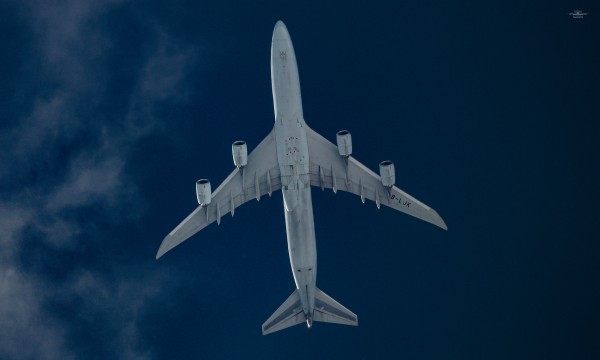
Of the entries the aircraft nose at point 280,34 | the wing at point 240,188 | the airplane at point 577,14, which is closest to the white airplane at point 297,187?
the wing at point 240,188

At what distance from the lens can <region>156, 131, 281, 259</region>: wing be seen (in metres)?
73.2

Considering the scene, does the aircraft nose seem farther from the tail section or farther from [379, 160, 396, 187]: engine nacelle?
the tail section

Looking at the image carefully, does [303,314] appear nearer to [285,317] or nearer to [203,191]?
[285,317]

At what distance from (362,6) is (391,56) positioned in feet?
22.1

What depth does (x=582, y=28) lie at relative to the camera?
323ft

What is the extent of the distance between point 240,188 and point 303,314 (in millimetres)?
12665

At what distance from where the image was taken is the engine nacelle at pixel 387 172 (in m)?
71.3

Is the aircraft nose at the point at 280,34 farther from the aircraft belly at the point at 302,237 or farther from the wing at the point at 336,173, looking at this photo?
the aircraft belly at the point at 302,237

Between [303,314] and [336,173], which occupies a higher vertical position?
[336,173]

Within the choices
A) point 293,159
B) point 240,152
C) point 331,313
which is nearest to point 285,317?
point 331,313

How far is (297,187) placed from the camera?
71625mm

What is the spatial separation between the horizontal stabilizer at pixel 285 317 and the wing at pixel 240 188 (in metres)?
9.85

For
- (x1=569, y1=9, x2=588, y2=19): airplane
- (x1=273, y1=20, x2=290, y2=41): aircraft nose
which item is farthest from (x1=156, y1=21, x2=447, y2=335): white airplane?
(x1=569, y1=9, x2=588, y2=19): airplane

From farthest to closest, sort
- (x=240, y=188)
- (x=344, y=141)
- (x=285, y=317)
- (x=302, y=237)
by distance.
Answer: (x=240, y=188), (x=285, y=317), (x=344, y=141), (x=302, y=237)
